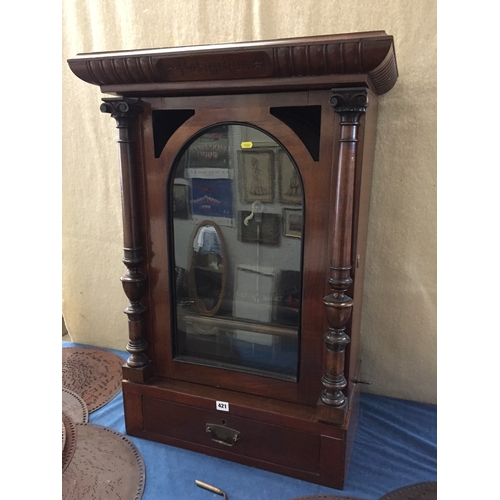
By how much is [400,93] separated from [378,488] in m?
1.00

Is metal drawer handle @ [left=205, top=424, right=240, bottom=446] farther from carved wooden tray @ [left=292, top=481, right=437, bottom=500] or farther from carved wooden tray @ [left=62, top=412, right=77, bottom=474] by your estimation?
carved wooden tray @ [left=62, top=412, right=77, bottom=474]

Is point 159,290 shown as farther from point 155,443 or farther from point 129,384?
point 155,443

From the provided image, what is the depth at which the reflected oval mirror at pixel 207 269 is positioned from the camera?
3.47ft

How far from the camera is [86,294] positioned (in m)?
1.70

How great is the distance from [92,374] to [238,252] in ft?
2.72

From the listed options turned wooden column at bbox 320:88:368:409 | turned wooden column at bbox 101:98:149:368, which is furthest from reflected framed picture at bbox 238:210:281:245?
turned wooden column at bbox 101:98:149:368

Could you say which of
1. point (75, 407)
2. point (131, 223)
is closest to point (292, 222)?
point (131, 223)

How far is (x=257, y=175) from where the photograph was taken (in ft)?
3.22

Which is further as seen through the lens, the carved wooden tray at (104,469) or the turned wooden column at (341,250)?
the carved wooden tray at (104,469)

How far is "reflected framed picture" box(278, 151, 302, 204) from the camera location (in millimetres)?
941

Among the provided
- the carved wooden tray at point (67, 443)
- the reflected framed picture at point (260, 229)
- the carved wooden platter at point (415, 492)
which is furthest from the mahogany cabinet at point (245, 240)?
the carved wooden tray at point (67, 443)

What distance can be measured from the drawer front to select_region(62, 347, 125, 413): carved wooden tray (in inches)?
11.4

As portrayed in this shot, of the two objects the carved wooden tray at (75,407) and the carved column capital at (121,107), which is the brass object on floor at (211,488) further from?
the carved column capital at (121,107)

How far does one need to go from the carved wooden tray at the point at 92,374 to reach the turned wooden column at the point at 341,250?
77cm
